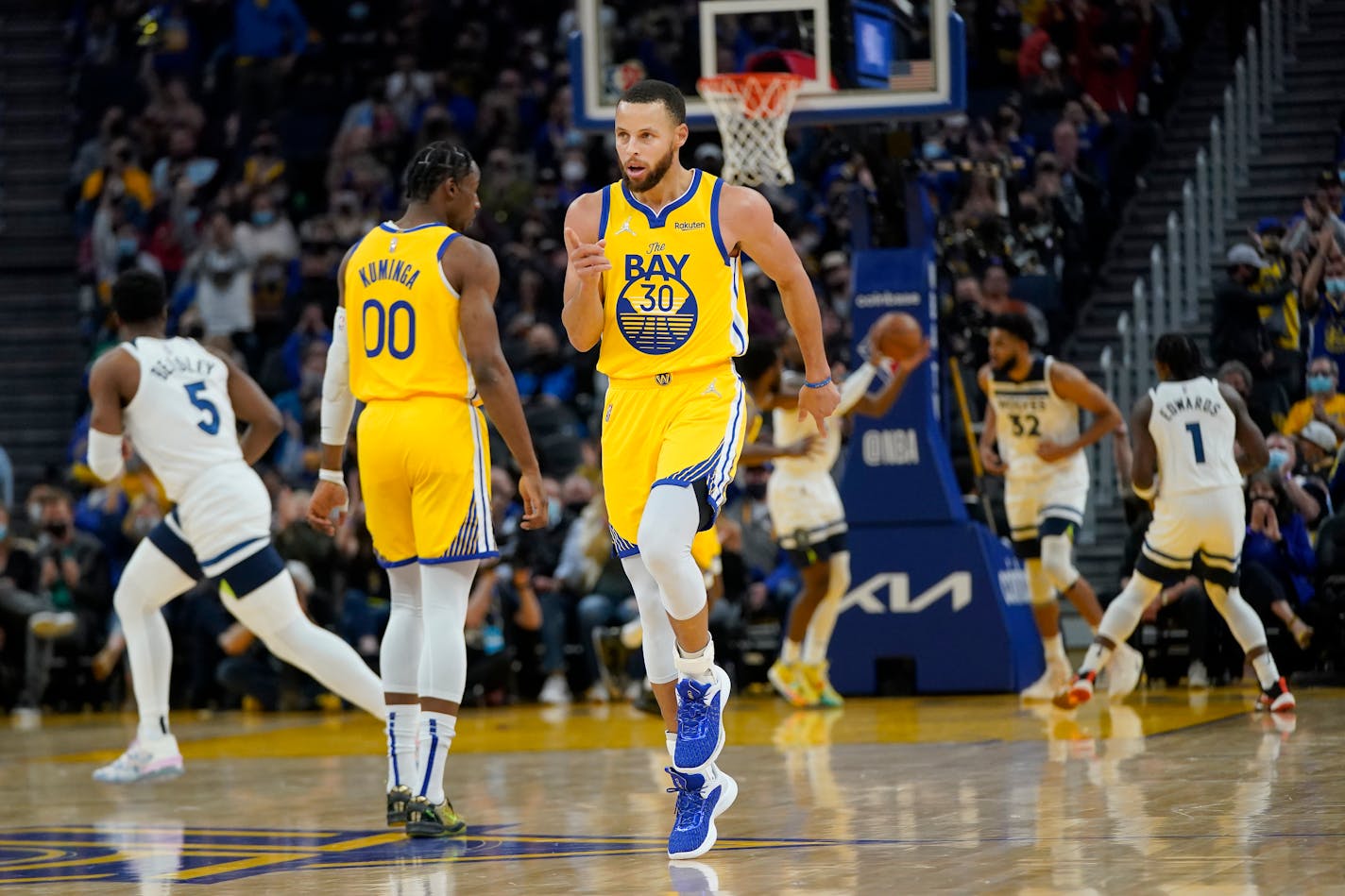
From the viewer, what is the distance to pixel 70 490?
1927 cm

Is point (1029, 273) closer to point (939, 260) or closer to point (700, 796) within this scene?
point (939, 260)

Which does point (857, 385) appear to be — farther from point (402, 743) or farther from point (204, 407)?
point (402, 743)

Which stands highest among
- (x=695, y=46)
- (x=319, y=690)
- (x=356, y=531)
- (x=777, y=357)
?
(x=695, y=46)

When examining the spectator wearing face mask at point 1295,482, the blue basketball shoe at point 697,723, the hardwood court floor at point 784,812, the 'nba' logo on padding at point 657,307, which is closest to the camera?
the hardwood court floor at point 784,812

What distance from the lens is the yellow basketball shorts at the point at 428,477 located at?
7.38m

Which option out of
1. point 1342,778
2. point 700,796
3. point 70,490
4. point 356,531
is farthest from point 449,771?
point 70,490

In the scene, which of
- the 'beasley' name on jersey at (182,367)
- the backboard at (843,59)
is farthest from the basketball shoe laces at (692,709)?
the backboard at (843,59)

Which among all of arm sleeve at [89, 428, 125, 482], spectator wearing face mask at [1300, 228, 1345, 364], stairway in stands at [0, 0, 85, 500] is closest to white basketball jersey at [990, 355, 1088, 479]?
spectator wearing face mask at [1300, 228, 1345, 364]

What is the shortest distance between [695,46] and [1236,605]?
963 centimetres

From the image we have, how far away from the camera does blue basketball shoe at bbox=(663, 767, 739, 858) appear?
21.1ft

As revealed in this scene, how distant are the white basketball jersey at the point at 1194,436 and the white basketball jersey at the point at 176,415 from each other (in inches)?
208

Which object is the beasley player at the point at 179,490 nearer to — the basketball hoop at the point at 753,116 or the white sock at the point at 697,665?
the white sock at the point at 697,665

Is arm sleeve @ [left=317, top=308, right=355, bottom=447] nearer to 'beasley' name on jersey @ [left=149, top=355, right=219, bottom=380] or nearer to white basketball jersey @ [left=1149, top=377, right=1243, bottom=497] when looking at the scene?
'beasley' name on jersey @ [left=149, top=355, right=219, bottom=380]

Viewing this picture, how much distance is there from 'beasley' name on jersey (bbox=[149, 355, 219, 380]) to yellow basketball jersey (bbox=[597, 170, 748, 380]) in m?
3.44
